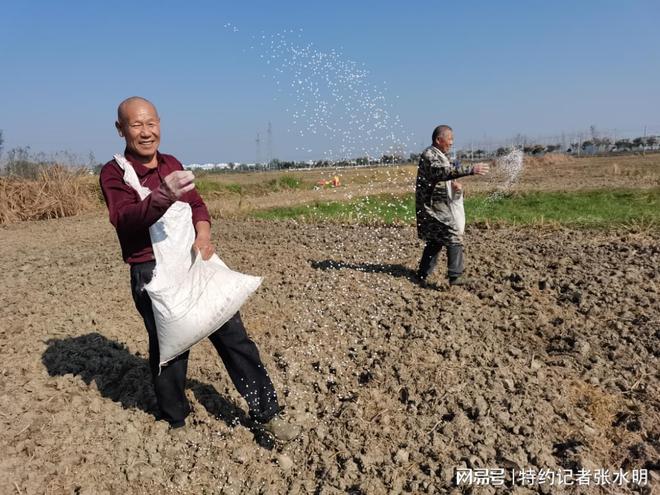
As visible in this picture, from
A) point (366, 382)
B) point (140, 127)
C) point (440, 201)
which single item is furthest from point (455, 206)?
point (140, 127)

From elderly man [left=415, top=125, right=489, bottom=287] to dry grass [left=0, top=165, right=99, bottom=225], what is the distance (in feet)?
42.1

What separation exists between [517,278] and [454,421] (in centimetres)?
278

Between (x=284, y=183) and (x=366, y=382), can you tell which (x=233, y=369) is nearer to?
(x=366, y=382)

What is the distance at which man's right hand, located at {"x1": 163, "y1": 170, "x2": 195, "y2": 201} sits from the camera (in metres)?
2.11

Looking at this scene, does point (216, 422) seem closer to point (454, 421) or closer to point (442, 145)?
point (454, 421)

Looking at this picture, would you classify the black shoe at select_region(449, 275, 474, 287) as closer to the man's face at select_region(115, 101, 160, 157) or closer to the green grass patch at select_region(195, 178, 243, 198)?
the man's face at select_region(115, 101, 160, 157)

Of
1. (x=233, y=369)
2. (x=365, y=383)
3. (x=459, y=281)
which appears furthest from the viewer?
(x=459, y=281)

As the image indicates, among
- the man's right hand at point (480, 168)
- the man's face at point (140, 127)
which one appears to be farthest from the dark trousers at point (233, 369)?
the man's right hand at point (480, 168)

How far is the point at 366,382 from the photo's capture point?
3.54 m

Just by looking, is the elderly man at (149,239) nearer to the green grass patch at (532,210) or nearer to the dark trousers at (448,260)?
the dark trousers at (448,260)

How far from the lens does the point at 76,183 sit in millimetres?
15430

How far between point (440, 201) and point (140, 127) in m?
3.29

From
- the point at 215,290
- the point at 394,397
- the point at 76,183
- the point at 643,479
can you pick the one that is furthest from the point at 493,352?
the point at 76,183

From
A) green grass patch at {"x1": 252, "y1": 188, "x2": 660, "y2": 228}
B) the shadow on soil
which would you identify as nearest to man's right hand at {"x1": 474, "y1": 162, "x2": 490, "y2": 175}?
the shadow on soil
